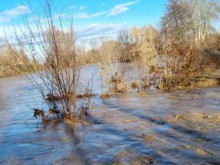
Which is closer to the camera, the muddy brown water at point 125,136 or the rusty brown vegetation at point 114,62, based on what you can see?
the muddy brown water at point 125,136

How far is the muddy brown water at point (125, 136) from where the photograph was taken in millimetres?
6473

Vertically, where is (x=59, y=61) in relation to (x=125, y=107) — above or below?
above

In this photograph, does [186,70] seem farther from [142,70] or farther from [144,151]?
[144,151]

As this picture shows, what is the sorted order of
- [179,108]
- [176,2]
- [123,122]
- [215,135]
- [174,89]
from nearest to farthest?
1. [215,135]
2. [123,122]
3. [179,108]
4. [174,89]
5. [176,2]

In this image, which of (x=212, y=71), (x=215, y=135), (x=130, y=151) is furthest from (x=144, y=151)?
(x=212, y=71)

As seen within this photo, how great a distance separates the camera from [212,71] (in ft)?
69.9

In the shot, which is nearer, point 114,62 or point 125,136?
point 125,136

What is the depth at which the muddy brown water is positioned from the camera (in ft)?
21.2

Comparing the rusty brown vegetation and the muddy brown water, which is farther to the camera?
the rusty brown vegetation

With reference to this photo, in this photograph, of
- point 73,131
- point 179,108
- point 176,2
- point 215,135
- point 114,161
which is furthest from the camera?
point 176,2

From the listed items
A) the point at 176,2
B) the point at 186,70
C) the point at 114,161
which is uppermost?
the point at 176,2

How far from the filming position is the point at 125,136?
8.17 metres

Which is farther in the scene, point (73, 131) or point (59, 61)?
A: point (59, 61)

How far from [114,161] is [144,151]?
0.76 metres
